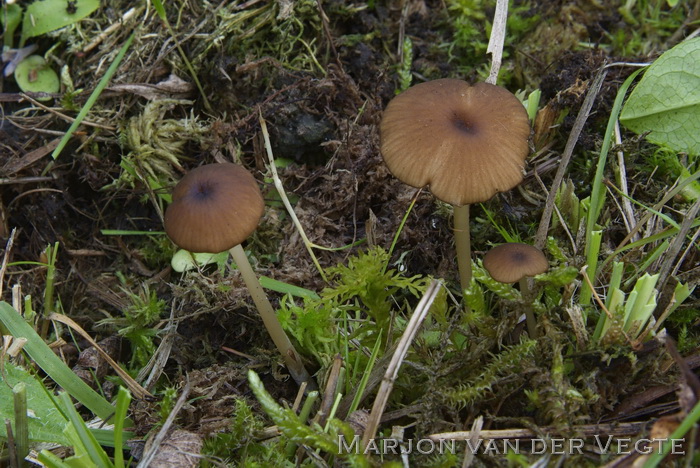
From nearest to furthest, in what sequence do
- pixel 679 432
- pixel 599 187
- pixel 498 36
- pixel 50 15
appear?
pixel 679 432 < pixel 599 187 < pixel 498 36 < pixel 50 15

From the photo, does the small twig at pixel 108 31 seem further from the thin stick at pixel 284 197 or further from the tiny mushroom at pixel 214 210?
the tiny mushroom at pixel 214 210

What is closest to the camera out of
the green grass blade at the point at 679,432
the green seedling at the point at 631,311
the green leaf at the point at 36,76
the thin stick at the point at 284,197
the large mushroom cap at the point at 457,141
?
the green grass blade at the point at 679,432

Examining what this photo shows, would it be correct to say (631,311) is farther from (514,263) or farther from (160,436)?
(160,436)

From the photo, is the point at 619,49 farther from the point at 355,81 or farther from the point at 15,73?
the point at 15,73

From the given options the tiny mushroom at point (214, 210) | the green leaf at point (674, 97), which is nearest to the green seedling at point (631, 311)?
the green leaf at point (674, 97)

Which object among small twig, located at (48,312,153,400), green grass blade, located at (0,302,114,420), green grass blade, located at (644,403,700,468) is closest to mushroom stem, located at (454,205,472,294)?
green grass blade, located at (644,403,700,468)

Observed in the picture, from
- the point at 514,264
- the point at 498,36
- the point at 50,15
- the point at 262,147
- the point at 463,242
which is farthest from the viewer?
the point at 50,15

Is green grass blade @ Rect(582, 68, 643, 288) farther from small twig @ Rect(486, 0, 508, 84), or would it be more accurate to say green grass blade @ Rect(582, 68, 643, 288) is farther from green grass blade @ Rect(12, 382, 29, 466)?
green grass blade @ Rect(12, 382, 29, 466)

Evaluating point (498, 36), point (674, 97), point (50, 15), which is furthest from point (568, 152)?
point (50, 15)
